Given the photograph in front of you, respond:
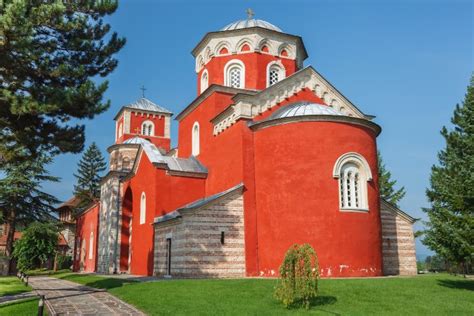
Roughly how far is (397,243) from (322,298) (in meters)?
9.53

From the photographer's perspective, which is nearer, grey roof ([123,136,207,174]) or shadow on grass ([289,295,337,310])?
shadow on grass ([289,295,337,310])

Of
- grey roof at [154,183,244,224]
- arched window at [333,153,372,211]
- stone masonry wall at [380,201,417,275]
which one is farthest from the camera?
stone masonry wall at [380,201,417,275]

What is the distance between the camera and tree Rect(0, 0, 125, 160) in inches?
405

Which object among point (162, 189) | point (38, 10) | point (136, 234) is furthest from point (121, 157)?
point (38, 10)

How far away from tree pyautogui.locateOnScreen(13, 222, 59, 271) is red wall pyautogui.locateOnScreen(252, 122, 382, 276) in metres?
18.9

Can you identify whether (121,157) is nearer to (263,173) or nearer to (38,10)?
(263,173)

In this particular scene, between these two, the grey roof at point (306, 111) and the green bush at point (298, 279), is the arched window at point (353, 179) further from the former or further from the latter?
the green bush at point (298, 279)

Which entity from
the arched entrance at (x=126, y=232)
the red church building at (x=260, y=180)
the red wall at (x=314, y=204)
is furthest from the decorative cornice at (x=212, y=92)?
the arched entrance at (x=126, y=232)

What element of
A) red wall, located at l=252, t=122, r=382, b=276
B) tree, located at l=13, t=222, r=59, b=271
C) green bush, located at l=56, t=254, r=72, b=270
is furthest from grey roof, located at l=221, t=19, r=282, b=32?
green bush, located at l=56, t=254, r=72, b=270

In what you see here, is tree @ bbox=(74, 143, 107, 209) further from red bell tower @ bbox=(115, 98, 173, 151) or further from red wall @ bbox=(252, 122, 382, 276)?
red wall @ bbox=(252, 122, 382, 276)

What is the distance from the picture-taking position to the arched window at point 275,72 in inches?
802

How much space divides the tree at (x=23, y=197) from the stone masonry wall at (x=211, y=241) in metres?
18.8

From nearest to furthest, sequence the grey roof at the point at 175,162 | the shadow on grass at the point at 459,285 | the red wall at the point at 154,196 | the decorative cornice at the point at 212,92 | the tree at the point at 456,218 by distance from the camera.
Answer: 1. the tree at the point at 456,218
2. the shadow on grass at the point at 459,285
3. the red wall at the point at 154,196
4. the decorative cornice at the point at 212,92
5. the grey roof at the point at 175,162

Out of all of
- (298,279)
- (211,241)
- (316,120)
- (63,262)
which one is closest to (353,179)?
(316,120)
